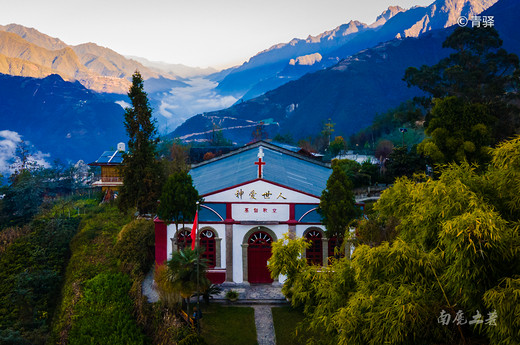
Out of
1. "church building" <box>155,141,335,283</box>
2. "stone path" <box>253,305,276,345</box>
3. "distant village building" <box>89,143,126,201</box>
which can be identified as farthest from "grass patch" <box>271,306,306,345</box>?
"distant village building" <box>89,143,126,201</box>

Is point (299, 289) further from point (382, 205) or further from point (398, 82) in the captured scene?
point (398, 82)

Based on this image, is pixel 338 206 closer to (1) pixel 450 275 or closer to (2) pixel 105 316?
(1) pixel 450 275

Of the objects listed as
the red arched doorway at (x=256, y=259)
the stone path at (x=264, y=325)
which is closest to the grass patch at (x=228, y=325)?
the stone path at (x=264, y=325)

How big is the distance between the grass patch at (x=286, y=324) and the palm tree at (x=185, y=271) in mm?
3036

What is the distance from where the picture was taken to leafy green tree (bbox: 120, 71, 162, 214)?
1983 cm

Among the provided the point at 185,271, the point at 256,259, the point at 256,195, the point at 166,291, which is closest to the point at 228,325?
the point at 166,291

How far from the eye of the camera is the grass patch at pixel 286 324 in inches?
→ 491

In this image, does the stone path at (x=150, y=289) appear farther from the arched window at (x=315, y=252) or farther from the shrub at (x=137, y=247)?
the arched window at (x=315, y=252)

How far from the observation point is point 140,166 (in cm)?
2002

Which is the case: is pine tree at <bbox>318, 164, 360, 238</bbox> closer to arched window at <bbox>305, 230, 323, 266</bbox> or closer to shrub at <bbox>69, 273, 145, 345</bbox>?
arched window at <bbox>305, 230, 323, 266</bbox>

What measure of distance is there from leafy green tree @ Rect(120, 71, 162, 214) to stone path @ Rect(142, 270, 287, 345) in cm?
454

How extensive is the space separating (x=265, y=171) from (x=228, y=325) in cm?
742

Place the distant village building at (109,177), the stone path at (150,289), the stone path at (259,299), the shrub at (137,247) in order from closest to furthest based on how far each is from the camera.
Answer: the stone path at (259,299), the stone path at (150,289), the shrub at (137,247), the distant village building at (109,177)

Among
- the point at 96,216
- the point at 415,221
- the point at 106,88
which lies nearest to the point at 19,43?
the point at 106,88
